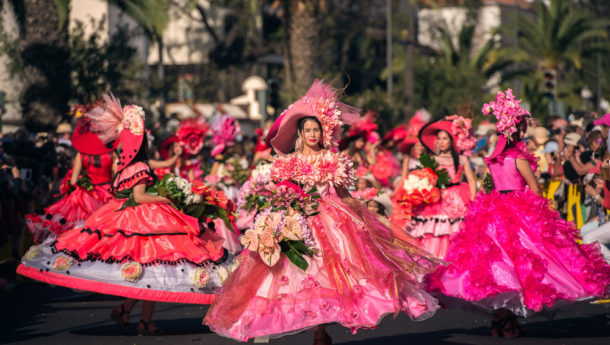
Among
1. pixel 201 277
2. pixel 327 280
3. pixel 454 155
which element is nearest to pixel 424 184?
pixel 454 155

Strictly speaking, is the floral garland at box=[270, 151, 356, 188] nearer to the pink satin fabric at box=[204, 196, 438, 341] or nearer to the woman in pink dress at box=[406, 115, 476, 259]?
the pink satin fabric at box=[204, 196, 438, 341]

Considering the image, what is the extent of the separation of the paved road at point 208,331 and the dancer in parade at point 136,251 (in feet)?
1.43

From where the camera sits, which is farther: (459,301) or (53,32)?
(53,32)

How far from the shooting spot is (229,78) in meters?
55.5

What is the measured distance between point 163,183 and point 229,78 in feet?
149

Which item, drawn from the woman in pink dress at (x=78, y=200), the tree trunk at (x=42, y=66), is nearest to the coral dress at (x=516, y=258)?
the woman in pink dress at (x=78, y=200)

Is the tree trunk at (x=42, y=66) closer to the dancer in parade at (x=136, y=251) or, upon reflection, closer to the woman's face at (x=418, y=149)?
the woman's face at (x=418, y=149)

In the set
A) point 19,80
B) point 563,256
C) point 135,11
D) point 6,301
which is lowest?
point 6,301

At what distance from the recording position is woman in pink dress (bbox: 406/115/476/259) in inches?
519

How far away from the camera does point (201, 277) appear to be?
32.7ft

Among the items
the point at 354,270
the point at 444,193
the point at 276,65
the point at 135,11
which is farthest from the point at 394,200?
the point at 276,65

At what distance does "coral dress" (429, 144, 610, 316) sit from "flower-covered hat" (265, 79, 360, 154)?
5.54 feet

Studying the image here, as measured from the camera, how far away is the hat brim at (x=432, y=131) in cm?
1353

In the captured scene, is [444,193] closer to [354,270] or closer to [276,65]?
[354,270]
